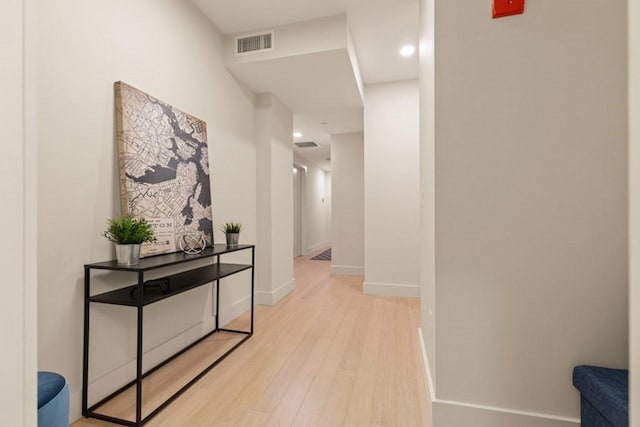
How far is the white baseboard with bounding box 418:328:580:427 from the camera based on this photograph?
1263mm

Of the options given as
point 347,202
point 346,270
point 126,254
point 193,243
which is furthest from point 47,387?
point 347,202

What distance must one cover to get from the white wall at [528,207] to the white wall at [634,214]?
0.91m

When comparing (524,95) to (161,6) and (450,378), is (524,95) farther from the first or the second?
(161,6)

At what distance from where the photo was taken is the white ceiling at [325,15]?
2.39 m

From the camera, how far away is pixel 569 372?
1260 millimetres

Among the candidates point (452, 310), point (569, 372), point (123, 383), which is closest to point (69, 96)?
point (123, 383)

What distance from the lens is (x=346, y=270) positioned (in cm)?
513

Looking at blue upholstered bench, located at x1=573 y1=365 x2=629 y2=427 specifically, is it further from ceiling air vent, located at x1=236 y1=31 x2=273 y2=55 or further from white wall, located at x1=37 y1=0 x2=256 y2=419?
ceiling air vent, located at x1=236 y1=31 x2=273 y2=55

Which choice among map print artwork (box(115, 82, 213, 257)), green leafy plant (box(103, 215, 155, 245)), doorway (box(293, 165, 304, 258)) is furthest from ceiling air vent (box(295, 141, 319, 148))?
green leafy plant (box(103, 215, 155, 245))

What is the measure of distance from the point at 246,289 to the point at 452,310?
90.3 inches

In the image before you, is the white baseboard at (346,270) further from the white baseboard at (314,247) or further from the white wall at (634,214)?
the white wall at (634,214)

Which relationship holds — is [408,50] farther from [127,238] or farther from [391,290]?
[127,238]

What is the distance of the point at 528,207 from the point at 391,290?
256cm

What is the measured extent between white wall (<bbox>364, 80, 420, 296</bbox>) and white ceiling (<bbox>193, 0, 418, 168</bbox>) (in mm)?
240
